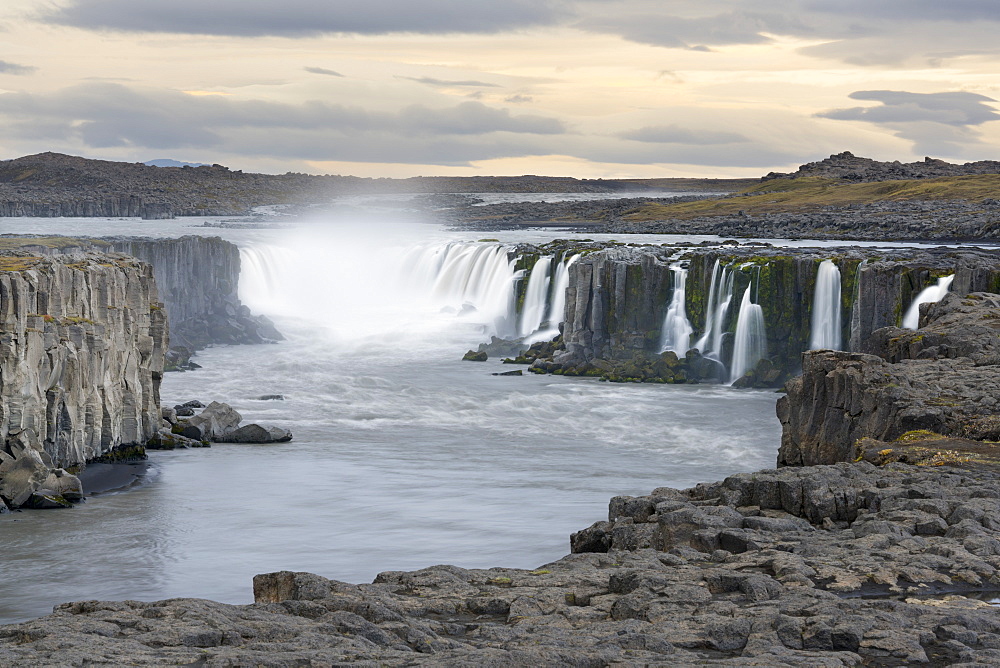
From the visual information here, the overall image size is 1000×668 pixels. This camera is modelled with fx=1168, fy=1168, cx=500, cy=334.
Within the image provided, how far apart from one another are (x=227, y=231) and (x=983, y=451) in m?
82.2

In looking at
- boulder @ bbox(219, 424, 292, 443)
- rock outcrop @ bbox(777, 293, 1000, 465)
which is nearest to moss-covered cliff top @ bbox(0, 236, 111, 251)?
boulder @ bbox(219, 424, 292, 443)

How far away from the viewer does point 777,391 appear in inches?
1809

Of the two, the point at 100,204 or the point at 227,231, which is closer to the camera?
the point at 227,231

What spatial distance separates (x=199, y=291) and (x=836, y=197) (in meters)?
81.7

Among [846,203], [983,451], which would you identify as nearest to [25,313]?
[983,451]

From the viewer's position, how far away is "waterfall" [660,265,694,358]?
52.1 meters

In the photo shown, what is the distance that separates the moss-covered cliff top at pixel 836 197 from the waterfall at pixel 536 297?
5574 cm

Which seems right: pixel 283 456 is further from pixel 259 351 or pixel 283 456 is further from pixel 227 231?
pixel 227 231

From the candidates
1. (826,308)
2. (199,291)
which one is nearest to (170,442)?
(826,308)

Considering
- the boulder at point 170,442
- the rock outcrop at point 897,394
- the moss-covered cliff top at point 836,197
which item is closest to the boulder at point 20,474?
the boulder at point 170,442

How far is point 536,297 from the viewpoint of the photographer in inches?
2452

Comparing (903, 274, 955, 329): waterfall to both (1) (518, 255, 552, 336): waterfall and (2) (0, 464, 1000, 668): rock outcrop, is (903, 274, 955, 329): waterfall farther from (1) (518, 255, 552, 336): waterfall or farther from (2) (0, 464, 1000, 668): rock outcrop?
(2) (0, 464, 1000, 668): rock outcrop

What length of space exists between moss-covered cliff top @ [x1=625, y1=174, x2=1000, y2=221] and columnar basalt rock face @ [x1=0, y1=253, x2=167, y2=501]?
86.0m

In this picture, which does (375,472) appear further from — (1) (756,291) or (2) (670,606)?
(1) (756,291)
